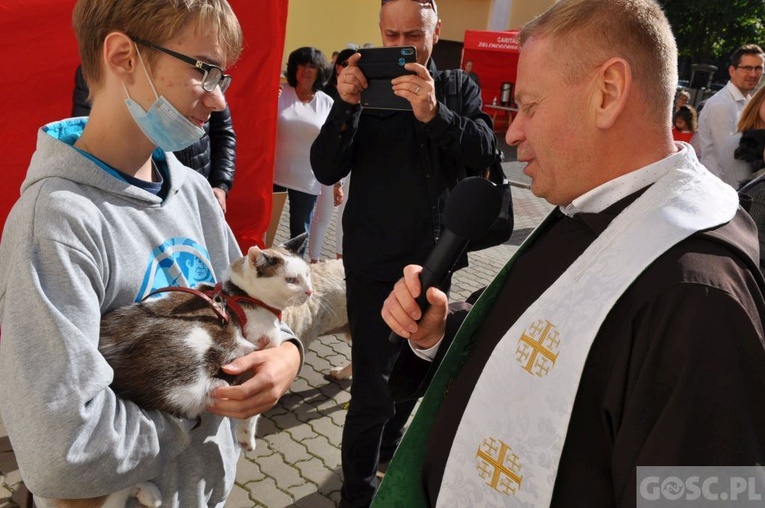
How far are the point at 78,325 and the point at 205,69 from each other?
2.45 ft

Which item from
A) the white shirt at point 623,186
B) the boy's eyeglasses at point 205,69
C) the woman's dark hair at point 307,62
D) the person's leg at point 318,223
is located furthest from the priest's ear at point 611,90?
the person's leg at point 318,223

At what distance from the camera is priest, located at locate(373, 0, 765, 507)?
3.03 ft

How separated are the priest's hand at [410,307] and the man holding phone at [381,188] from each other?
3.99 ft

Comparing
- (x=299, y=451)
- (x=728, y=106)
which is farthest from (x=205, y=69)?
(x=728, y=106)

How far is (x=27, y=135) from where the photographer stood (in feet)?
14.2

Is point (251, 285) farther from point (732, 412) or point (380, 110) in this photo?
point (732, 412)

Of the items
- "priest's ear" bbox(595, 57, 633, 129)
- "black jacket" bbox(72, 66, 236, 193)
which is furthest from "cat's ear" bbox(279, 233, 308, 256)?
"priest's ear" bbox(595, 57, 633, 129)

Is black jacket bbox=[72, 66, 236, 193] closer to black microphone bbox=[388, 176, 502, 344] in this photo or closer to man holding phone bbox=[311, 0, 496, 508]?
man holding phone bbox=[311, 0, 496, 508]

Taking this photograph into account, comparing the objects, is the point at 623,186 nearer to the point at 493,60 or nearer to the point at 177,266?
the point at 177,266

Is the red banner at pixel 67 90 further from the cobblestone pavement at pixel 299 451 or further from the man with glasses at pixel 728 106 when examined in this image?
the man with glasses at pixel 728 106

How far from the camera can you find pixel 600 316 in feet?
3.49

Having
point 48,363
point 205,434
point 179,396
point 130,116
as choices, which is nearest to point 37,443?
point 48,363

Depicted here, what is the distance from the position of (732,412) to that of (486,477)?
1.67 ft

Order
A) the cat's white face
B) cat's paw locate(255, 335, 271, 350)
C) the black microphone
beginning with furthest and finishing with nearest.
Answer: the cat's white face < cat's paw locate(255, 335, 271, 350) < the black microphone
